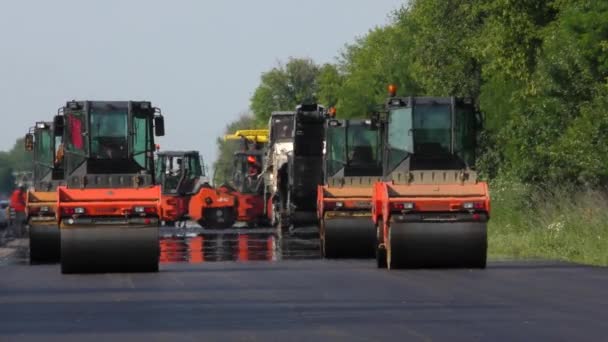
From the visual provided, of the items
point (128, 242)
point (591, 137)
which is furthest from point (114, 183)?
point (591, 137)

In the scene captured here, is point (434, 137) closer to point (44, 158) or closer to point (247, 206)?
point (44, 158)

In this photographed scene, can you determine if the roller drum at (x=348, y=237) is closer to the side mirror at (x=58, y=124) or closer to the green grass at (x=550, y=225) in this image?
the green grass at (x=550, y=225)

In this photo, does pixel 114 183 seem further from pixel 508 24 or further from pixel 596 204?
pixel 508 24

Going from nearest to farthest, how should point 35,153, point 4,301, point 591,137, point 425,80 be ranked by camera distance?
point 4,301
point 35,153
point 591,137
point 425,80

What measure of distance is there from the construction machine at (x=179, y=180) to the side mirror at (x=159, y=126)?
3162 centimetres

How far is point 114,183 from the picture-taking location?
30.5 meters

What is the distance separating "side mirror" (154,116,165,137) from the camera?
31797 mm

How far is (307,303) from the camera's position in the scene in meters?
21.1

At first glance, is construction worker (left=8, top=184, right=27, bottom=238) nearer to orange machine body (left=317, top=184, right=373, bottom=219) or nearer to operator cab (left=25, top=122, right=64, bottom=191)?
operator cab (left=25, top=122, right=64, bottom=191)

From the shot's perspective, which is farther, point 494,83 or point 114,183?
point 494,83

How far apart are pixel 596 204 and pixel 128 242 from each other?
14.4 m

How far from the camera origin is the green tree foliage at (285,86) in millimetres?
178750

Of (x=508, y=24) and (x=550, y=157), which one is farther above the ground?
(x=508, y=24)

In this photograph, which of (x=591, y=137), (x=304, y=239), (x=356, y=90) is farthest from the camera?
(x=356, y=90)
